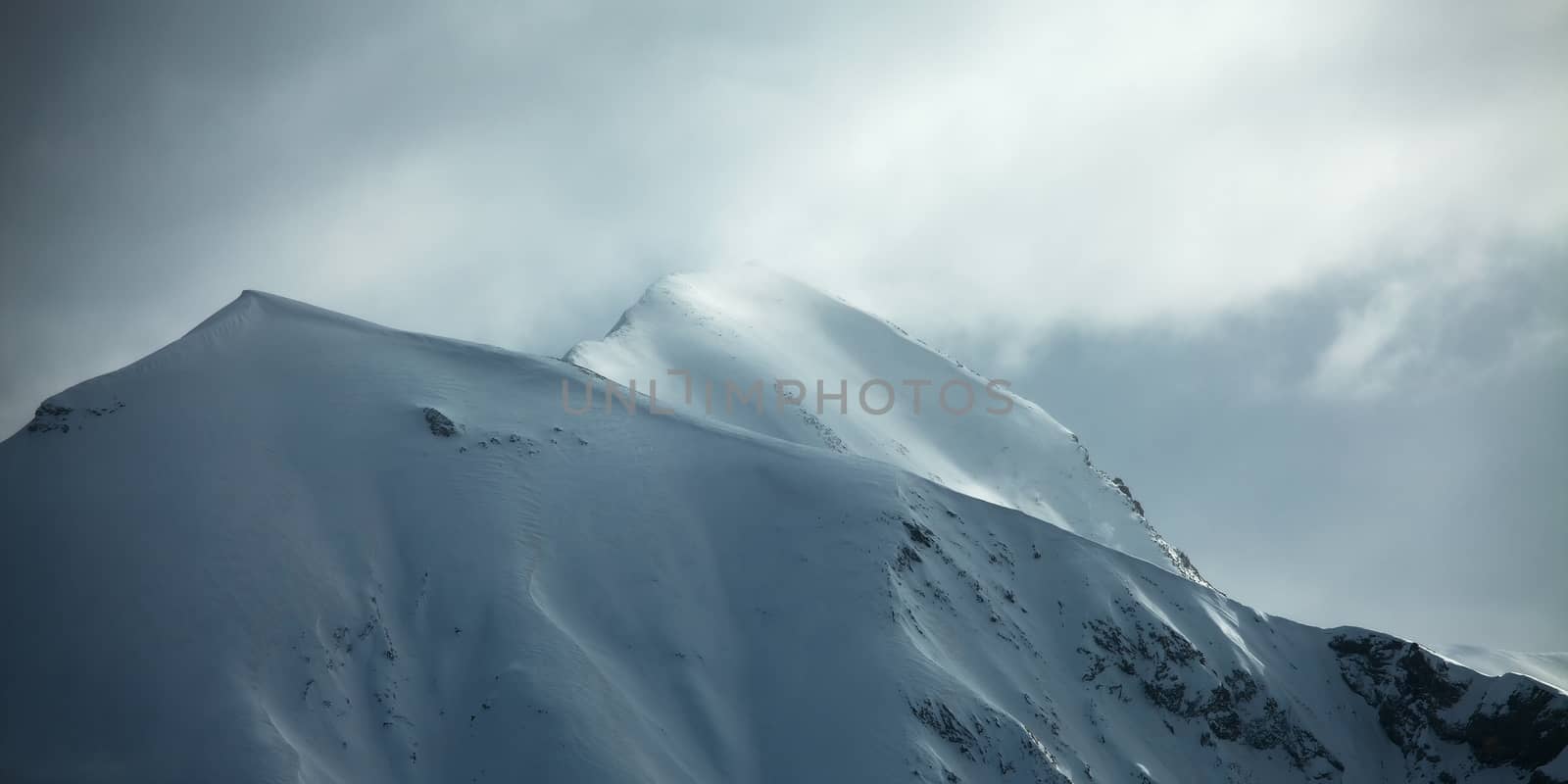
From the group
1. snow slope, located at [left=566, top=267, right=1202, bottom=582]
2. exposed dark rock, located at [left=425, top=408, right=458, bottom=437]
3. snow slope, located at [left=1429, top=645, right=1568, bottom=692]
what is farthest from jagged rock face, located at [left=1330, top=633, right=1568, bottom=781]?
exposed dark rock, located at [left=425, top=408, right=458, bottom=437]

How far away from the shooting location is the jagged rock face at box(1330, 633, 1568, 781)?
251ft

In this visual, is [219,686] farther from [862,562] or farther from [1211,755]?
[1211,755]

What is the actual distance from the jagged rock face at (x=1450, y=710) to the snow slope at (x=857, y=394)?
19.3m

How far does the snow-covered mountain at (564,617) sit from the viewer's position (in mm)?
55312

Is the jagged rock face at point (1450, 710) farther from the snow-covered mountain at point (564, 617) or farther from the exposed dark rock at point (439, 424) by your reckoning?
the exposed dark rock at point (439, 424)

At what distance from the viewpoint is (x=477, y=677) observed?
194ft

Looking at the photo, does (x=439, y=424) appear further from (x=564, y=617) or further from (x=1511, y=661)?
(x=1511, y=661)

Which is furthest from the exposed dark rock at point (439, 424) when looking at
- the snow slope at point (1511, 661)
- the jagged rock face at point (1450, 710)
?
the snow slope at point (1511, 661)

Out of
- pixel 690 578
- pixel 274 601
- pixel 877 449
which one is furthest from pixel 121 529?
pixel 877 449

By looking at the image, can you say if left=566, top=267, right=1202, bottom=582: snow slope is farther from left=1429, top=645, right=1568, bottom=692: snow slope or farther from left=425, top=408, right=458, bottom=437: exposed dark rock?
left=1429, top=645, right=1568, bottom=692: snow slope

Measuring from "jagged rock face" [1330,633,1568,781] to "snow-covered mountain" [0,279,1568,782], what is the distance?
0.19 m

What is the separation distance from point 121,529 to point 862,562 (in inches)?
1510

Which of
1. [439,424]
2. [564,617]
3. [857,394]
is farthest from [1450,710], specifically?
[439,424]

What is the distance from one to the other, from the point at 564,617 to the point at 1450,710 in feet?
184
